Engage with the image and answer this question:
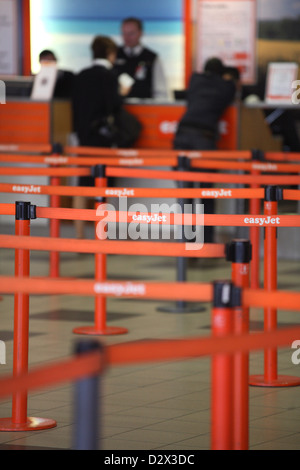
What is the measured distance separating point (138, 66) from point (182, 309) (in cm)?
636

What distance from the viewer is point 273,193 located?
641cm

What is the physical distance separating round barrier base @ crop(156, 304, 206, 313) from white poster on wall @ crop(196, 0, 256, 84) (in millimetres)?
8279

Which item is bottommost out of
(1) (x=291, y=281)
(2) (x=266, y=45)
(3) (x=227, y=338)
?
(1) (x=291, y=281)

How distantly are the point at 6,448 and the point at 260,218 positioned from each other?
1548 millimetres

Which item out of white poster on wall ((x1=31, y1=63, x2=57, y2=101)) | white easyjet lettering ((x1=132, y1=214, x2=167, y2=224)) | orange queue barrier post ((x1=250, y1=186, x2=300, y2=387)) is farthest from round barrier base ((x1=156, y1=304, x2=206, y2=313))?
white poster on wall ((x1=31, y1=63, x2=57, y2=101))

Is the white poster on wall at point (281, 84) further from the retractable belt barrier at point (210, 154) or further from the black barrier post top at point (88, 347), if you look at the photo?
the black barrier post top at point (88, 347)

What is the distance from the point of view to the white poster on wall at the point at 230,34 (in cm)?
1659

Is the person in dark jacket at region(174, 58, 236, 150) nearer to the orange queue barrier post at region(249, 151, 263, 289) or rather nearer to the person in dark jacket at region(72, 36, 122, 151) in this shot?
the person in dark jacket at region(72, 36, 122, 151)

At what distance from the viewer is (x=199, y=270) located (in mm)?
10688

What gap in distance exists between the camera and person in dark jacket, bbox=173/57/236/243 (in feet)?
38.4

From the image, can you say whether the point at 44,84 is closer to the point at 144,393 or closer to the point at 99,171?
the point at 99,171
